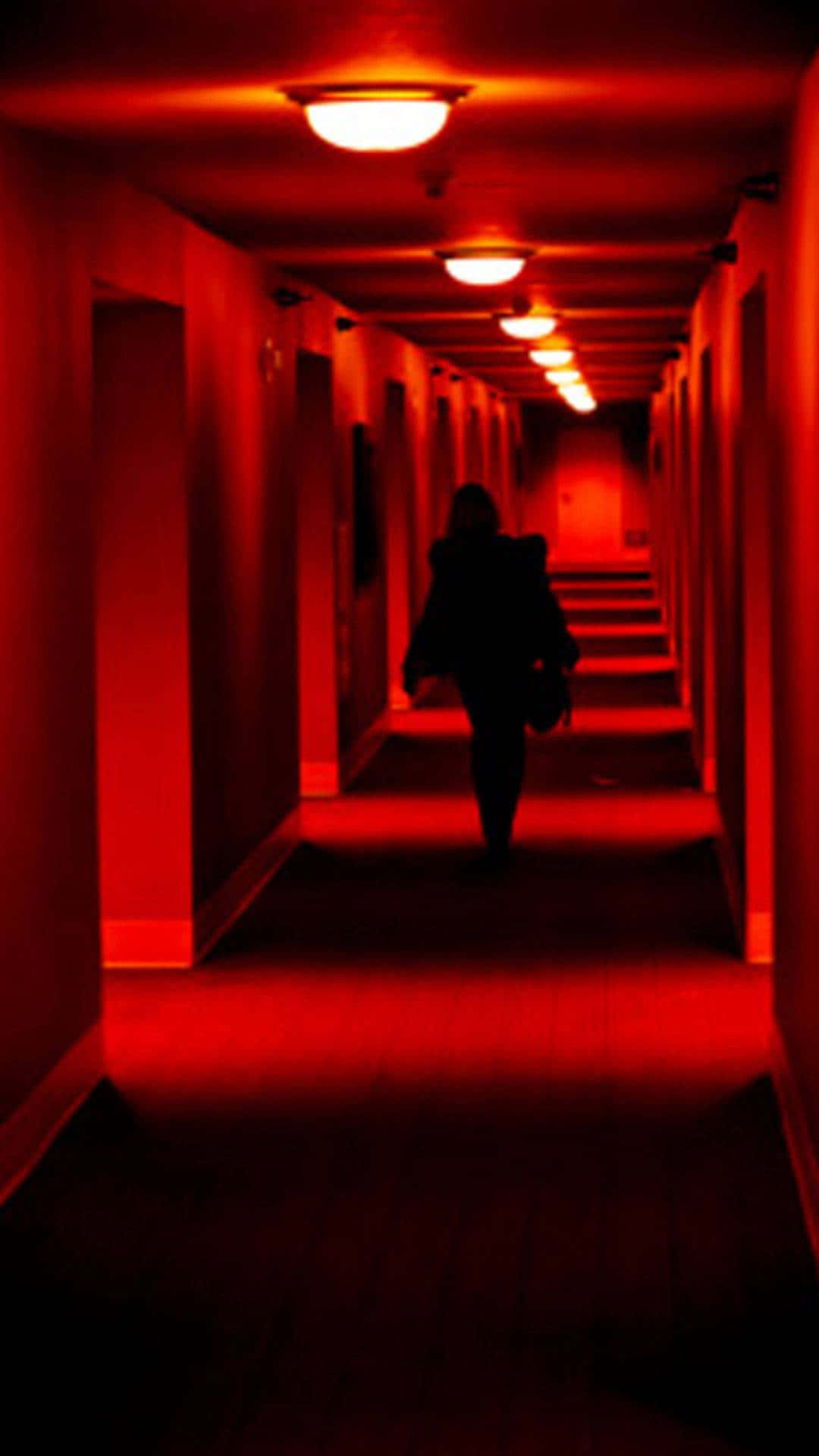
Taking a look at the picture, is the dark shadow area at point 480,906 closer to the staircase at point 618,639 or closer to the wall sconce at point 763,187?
the wall sconce at point 763,187

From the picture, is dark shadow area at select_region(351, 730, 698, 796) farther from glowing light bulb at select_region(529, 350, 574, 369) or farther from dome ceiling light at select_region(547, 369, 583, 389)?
dome ceiling light at select_region(547, 369, 583, 389)

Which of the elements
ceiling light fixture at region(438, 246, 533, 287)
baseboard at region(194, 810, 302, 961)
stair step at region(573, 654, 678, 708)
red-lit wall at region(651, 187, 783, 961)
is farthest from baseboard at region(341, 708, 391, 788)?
ceiling light fixture at region(438, 246, 533, 287)

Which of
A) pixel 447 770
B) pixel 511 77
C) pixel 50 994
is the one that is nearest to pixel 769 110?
pixel 511 77

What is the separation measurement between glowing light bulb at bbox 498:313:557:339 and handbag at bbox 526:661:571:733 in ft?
11.8

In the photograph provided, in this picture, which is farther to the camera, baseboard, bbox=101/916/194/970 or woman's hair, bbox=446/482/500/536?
woman's hair, bbox=446/482/500/536

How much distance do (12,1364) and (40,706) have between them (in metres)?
2.12

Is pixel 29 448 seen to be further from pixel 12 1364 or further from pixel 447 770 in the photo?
pixel 447 770

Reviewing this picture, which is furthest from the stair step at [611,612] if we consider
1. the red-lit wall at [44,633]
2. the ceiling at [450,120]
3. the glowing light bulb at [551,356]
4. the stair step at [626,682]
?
the red-lit wall at [44,633]

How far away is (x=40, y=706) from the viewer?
6570mm

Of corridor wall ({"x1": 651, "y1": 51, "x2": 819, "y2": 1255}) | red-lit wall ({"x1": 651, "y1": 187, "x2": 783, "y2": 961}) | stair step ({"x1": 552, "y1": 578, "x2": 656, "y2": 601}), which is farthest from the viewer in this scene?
stair step ({"x1": 552, "y1": 578, "x2": 656, "y2": 601})

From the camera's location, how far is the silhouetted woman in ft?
35.3

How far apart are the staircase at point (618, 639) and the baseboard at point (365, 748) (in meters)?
2.09

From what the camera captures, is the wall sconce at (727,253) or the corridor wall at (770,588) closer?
the corridor wall at (770,588)

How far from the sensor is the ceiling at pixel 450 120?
5176mm
